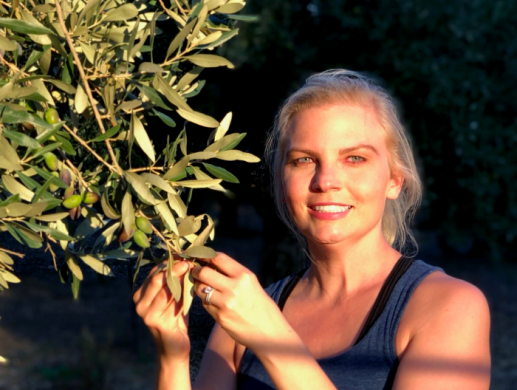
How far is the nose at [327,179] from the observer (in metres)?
2.00

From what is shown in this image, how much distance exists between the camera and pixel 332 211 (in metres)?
2.01

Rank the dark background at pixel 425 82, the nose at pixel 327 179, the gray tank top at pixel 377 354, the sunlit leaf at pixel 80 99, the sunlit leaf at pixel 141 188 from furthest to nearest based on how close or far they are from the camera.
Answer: the dark background at pixel 425 82, the nose at pixel 327 179, the gray tank top at pixel 377 354, the sunlit leaf at pixel 80 99, the sunlit leaf at pixel 141 188

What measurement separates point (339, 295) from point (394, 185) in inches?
15.1

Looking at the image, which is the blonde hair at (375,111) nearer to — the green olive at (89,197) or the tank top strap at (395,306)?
the tank top strap at (395,306)

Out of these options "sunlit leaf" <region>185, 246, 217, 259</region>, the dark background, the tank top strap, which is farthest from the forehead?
the dark background

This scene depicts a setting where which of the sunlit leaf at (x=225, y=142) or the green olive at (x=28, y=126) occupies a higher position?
the green olive at (x=28, y=126)

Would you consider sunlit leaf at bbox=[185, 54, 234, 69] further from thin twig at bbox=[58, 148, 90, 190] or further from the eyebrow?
the eyebrow

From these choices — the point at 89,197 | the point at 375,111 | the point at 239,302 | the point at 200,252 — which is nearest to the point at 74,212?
the point at 89,197

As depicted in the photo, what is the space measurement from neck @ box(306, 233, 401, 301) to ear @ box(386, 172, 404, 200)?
0.14 m

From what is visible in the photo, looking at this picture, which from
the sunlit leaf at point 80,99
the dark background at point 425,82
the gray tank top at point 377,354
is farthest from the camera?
the dark background at point 425,82

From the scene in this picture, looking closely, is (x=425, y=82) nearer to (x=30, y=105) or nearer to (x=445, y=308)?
(x=445, y=308)

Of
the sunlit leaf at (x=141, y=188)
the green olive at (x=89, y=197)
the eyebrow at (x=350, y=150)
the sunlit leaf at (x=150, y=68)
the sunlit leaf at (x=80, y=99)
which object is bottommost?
the green olive at (x=89, y=197)

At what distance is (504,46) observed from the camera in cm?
891

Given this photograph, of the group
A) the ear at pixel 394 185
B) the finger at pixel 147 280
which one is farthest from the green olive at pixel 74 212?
the ear at pixel 394 185
